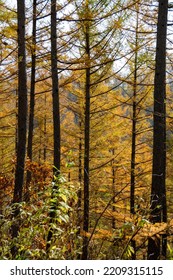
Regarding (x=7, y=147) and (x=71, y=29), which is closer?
(x=71, y=29)

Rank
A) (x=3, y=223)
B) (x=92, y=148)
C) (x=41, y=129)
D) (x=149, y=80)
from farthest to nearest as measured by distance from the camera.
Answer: (x=41, y=129)
(x=92, y=148)
(x=149, y=80)
(x=3, y=223)

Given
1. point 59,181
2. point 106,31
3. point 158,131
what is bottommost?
point 59,181

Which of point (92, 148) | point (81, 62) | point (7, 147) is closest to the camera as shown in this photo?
point (81, 62)

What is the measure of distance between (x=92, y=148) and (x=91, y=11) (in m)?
6.22

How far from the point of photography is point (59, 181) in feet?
9.96

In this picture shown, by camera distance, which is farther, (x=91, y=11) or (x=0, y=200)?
(x=91, y=11)

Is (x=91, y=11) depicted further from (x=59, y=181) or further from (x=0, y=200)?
(x=59, y=181)

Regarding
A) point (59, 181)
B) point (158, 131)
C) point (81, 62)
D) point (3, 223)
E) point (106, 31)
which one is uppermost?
point (106, 31)

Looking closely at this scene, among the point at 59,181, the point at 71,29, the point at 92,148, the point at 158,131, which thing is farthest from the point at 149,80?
the point at 59,181

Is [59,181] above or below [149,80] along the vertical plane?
below

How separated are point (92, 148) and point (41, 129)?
5.56 meters

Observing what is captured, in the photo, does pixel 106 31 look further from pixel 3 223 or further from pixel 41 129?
pixel 41 129
